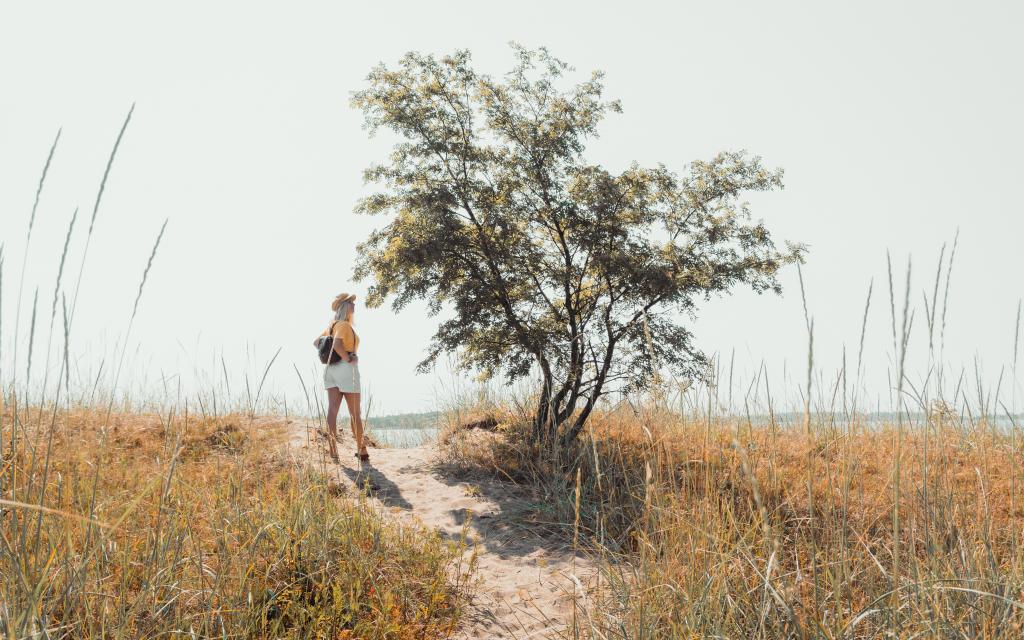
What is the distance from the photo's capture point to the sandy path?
15.2 ft

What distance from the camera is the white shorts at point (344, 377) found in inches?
364

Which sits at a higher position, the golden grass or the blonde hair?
the blonde hair

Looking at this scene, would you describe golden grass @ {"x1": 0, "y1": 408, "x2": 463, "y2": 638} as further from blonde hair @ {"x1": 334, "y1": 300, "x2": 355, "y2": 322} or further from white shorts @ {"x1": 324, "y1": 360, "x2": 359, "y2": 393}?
blonde hair @ {"x1": 334, "y1": 300, "x2": 355, "y2": 322}

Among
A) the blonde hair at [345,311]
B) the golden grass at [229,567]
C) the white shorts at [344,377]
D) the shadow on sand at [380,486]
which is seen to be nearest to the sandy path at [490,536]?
the shadow on sand at [380,486]

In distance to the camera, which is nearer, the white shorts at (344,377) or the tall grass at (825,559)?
the tall grass at (825,559)

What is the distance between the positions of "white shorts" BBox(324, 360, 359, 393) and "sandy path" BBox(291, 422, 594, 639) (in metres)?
1.05

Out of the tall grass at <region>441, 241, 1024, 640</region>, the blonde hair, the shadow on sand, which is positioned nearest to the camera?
the tall grass at <region>441, 241, 1024, 640</region>

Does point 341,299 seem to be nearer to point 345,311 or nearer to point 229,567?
point 345,311

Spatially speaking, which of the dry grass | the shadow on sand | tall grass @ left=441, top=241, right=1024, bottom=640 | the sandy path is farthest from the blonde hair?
the dry grass

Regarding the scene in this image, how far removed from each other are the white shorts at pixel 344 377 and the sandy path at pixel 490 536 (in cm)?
105

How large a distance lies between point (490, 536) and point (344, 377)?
11.7 feet

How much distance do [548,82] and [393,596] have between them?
30.3 feet

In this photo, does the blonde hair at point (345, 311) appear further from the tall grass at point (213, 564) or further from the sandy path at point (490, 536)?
the tall grass at point (213, 564)

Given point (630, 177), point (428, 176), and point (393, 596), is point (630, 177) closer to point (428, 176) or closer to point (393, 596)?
point (428, 176)
